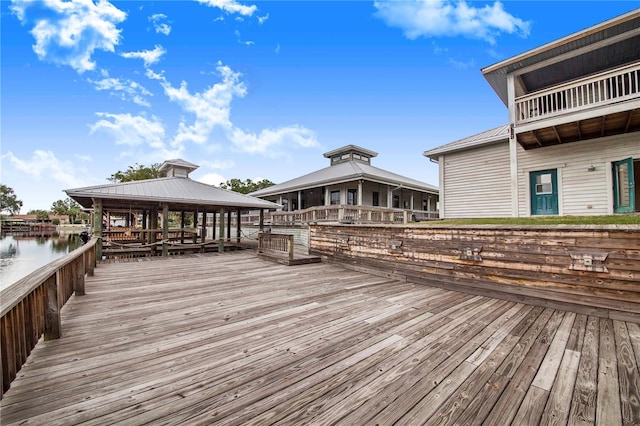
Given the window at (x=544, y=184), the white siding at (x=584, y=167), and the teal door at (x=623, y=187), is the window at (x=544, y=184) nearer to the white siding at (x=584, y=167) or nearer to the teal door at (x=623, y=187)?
the white siding at (x=584, y=167)

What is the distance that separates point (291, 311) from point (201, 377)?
5.79 feet

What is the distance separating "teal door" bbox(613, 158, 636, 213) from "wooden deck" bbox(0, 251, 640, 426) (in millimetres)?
6436

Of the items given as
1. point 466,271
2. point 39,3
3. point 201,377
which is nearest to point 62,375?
point 201,377

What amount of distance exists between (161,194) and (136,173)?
30.9 m

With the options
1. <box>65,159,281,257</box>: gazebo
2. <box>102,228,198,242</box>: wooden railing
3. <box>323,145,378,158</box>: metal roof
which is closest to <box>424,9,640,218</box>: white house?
<box>65,159,281,257</box>: gazebo

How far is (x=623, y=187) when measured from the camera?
7.35 m

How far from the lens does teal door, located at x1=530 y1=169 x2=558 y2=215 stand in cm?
848

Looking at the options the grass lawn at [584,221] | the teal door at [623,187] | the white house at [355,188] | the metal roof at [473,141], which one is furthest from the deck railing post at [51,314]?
the white house at [355,188]

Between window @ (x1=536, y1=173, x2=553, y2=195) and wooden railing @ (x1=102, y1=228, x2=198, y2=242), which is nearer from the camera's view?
window @ (x1=536, y1=173, x2=553, y2=195)

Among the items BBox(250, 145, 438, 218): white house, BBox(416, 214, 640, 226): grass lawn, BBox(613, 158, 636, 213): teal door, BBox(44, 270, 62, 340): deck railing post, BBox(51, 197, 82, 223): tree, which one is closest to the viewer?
BBox(44, 270, 62, 340): deck railing post

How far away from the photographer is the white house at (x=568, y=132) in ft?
21.8

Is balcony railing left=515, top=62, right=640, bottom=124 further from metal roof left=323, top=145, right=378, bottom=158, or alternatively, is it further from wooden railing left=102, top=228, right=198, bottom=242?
wooden railing left=102, top=228, right=198, bottom=242

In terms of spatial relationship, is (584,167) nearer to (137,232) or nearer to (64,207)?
(137,232)

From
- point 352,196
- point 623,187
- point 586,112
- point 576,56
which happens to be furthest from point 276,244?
point 576,56
